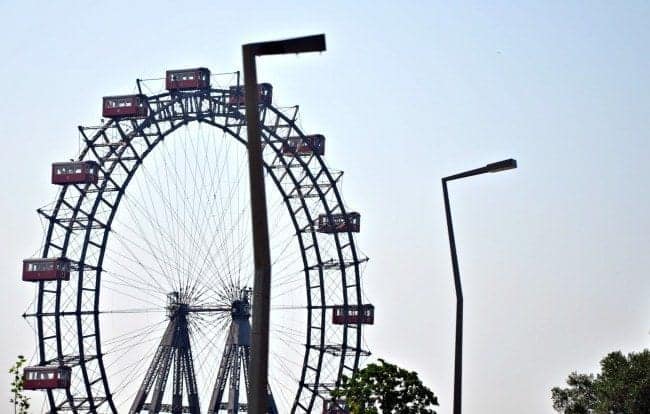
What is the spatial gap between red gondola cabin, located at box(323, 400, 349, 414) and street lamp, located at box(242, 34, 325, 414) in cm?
6310

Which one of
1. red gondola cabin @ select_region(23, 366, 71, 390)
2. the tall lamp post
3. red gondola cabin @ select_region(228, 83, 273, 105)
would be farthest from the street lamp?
red gondola cabin @ select_region(228, 83, 273, 105)

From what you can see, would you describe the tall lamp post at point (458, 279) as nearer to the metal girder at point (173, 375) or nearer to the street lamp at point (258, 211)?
the street lamp at point (258, 211)

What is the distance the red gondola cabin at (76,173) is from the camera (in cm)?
7562

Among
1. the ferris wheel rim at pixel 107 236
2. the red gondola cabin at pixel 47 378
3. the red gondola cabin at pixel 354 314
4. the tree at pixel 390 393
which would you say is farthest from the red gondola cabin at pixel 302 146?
the tree at pixel 390 393

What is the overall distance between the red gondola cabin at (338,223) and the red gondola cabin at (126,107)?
44.7 feet

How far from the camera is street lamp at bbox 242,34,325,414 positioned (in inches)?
627

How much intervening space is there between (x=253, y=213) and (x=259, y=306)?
1255 mm

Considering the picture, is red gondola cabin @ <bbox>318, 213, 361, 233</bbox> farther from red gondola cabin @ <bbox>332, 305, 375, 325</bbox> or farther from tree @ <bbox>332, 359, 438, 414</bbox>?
tree @ <bbox>332, 359, 438, 414</bbox>

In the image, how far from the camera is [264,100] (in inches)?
3130

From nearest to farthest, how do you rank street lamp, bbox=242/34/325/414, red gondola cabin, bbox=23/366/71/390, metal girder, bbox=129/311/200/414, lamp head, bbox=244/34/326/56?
lamp head, bbox=244/34/326/56
street lamp, bbox=242/34/325/414
red gondola cabin, bbox=23/366/71/390
metal girder, bbox=129/311/200/414

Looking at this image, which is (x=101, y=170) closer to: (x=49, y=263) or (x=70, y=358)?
(x=49, y=263)

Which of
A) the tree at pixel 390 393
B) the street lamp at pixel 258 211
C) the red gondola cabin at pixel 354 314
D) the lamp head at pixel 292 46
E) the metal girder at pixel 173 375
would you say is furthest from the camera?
the red gondola cabin at pixel 354 314

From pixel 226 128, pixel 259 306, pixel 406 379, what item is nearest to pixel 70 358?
pixel 226 128

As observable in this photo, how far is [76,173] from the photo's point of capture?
75875 mm
